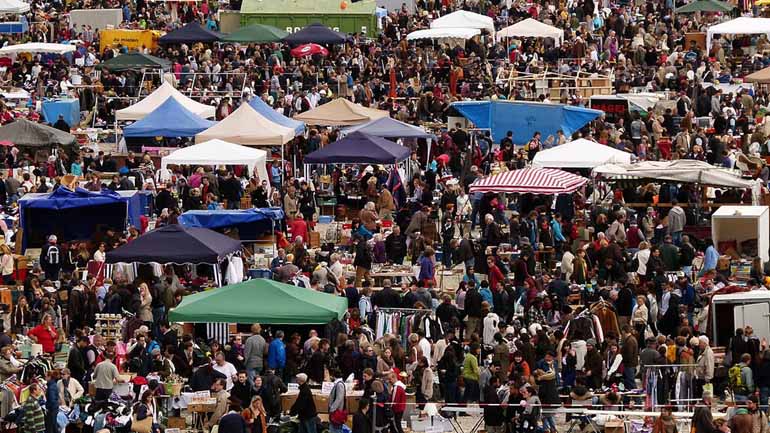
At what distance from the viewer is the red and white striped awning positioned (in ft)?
116

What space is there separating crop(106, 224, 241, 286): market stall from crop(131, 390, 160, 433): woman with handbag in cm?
550

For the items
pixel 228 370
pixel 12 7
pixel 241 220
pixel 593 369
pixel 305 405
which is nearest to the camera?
pixel 305 405

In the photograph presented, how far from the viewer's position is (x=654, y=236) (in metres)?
34.9

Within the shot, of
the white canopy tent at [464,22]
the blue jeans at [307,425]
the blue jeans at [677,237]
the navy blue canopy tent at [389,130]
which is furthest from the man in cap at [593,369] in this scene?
the white canopy tent at [464,22]

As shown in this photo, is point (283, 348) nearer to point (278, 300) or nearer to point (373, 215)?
point (278, 300)

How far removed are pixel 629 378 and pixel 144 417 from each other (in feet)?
20.6

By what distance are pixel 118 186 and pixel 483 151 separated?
7824mm

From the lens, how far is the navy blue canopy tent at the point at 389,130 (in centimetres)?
4125

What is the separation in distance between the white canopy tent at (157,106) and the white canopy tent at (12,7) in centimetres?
1579

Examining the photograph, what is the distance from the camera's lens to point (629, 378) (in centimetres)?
2730

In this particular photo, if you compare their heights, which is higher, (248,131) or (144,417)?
(248,131)

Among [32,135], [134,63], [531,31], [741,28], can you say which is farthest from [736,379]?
[531,31]

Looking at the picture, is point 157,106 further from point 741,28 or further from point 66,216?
point 741,28

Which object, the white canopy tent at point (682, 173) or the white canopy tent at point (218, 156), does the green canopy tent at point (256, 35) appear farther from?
the white canopy tent at point (682, 173)
